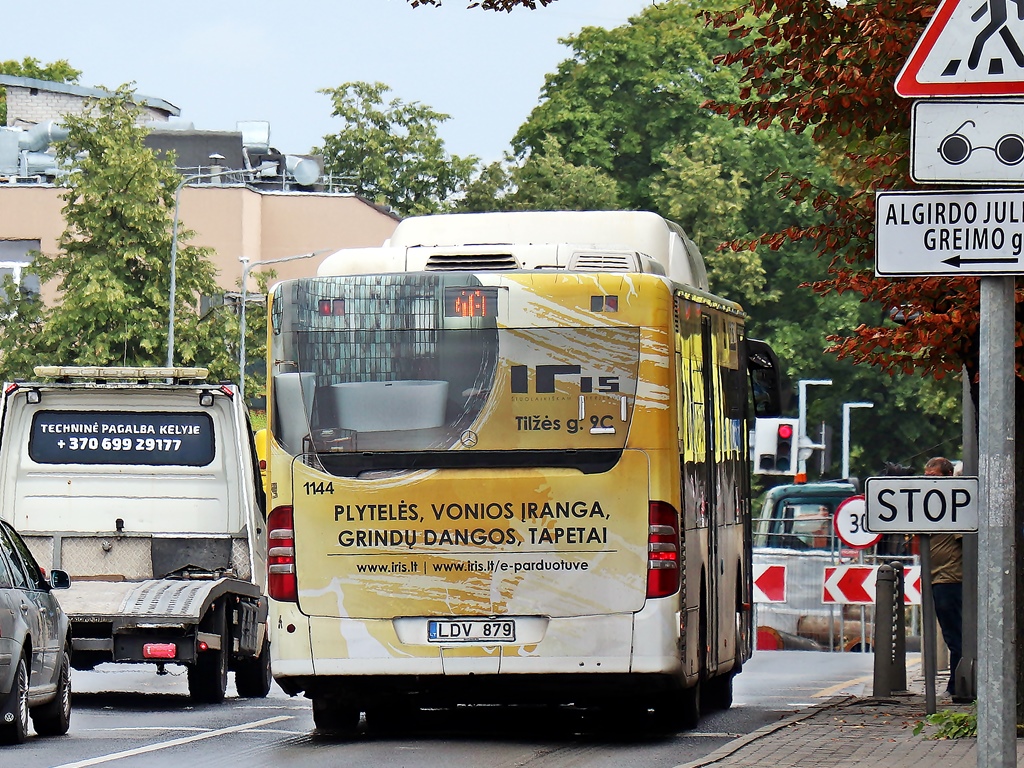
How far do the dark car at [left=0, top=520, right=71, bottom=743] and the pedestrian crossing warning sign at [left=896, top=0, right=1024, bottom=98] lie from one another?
8.65 metres

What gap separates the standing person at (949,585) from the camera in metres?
18.2

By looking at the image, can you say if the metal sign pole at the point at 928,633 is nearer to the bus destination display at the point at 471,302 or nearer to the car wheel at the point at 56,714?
the bus destination display at the point at 471,302

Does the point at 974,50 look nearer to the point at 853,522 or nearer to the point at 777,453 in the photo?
the point at 853,522

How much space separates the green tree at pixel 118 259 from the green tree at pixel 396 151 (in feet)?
88.5

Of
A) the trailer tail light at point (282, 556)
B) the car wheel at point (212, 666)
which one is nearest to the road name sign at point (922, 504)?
the trailer tail light at point (282, 556)

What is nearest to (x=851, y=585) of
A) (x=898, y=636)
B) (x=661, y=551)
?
(x=898, y=636)

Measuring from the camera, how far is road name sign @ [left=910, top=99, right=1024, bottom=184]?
6.76 metres

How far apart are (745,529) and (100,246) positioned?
45307 millimetres

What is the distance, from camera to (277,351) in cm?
1361

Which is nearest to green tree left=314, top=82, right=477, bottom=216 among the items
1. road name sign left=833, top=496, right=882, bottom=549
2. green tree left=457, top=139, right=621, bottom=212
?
green tree left=457, top=139, right=621, bottom=212

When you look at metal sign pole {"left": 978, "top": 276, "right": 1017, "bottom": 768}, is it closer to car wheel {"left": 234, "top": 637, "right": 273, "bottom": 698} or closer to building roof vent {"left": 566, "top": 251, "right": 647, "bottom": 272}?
building roof vent {"left": 566, "top": 251, "right": 647, "bottom": 272}

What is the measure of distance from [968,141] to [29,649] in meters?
9.22

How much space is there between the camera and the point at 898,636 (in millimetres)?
18531

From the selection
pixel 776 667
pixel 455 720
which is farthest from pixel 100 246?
pixel 455 720
